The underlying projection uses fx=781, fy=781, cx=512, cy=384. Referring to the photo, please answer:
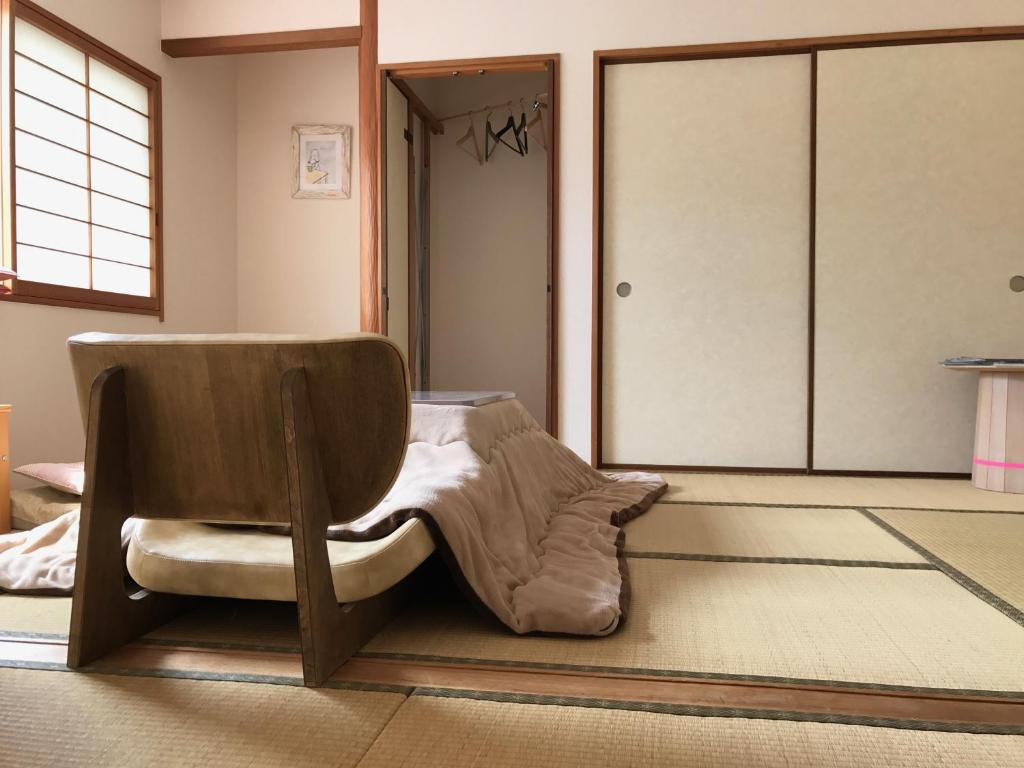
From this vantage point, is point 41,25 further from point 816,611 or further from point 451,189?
point 816,611

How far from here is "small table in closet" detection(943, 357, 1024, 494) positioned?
3301 millimetres

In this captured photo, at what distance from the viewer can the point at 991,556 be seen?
2.12m

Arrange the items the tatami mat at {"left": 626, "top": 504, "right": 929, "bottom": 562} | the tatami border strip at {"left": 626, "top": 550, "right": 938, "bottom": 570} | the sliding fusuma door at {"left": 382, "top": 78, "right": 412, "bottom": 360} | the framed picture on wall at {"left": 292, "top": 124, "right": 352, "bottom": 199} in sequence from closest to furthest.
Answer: the tatami border strip at {"left": 626, "top": 550, "right": 938, "bottom": 570}
the tatami mat at {"left": 626, "top": 504, "right": 929, "bottom": 562}
the sliding fusuma door at {"left": 382, "top": 78, "right": 412, "bottom": 360}
the framed picture on wall at {"left": 292, "top": 124, "right": 352, "bottom": 199}

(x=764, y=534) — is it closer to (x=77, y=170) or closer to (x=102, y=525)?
(x=102, y=525)

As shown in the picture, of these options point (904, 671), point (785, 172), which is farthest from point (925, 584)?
point (785, 172)

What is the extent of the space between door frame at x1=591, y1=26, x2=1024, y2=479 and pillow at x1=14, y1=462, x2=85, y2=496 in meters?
2.34

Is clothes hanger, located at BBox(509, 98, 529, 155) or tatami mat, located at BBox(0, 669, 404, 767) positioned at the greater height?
clothes hanger, located at BBox(509, 98, 529, 155)

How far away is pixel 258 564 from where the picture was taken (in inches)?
55.8

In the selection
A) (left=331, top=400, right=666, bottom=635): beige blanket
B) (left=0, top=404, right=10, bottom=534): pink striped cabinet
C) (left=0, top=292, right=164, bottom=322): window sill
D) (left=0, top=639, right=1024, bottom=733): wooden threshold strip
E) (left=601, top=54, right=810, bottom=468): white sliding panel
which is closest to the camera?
(left=0, top=639, right=1024, bottom=733): wooden threshold strip

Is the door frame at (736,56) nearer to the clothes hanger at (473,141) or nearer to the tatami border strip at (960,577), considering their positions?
the tatami border strip at (960,577)

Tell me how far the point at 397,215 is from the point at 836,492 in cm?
281

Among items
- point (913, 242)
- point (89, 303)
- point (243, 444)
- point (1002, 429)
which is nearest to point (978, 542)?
point (1002, 429)

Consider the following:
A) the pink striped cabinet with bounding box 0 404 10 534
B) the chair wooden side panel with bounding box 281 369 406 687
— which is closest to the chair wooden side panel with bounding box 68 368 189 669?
the chair wooden side panel with bounding box 281 369 406 687

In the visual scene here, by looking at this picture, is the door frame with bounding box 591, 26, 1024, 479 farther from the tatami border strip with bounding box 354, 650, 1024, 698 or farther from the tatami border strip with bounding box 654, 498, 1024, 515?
the tatami border strip with bounding box 354, 650, 1024, 698
